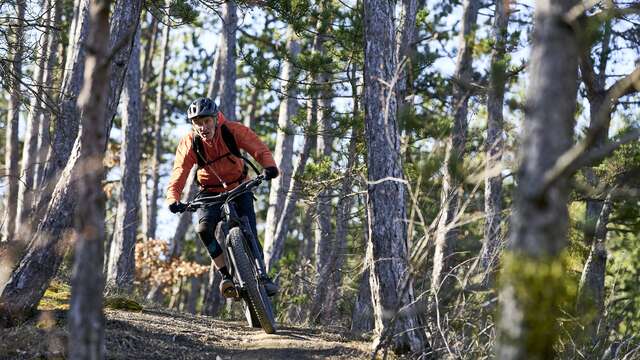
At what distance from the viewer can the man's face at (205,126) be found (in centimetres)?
842

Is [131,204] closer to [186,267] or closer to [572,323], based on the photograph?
[186,267]

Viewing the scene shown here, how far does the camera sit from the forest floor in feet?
22.1

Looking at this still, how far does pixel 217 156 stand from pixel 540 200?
18.7 feet

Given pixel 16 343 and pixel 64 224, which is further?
pixel 64 224

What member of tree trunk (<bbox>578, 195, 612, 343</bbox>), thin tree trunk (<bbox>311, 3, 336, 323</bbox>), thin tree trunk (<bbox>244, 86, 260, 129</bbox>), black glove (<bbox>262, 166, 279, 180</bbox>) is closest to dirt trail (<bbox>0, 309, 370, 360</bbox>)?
black glove (<bbox>262, 166, 279, 180</bbox>)

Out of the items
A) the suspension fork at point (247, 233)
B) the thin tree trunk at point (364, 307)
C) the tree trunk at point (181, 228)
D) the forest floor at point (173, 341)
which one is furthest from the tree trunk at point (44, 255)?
the tree trunk at point (181, 228)

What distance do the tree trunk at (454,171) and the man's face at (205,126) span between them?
221 centimetres

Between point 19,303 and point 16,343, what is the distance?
2.13ft

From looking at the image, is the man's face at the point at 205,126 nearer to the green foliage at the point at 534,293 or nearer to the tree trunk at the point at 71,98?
the tree trunk at the point at 71,98

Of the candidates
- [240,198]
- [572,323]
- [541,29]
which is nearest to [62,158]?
[240,198]

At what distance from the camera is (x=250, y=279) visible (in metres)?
8.32

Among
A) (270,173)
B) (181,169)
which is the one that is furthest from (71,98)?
(270,173)

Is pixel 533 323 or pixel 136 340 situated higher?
pixel 533 323

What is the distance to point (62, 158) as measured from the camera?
10016mm
